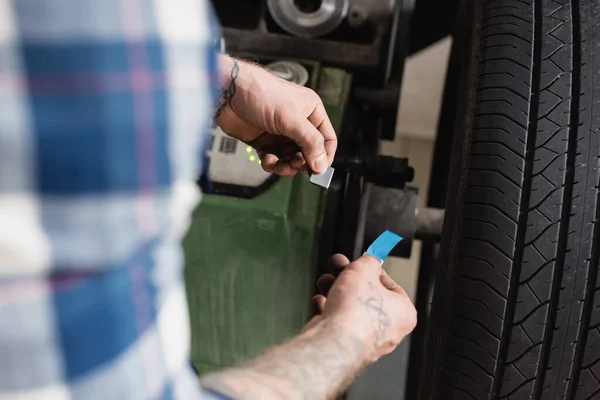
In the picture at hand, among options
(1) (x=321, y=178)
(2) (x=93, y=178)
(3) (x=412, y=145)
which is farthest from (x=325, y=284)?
(3) (x=412, y=145)

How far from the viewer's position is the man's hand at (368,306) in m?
0.55

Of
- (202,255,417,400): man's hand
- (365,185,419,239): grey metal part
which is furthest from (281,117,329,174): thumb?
(365,185,419,239): grey metal part

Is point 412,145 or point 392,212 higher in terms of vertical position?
point 412,145

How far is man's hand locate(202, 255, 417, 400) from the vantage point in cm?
45

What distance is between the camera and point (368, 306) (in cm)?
56

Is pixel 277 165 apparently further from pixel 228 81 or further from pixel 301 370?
pixel 301 370

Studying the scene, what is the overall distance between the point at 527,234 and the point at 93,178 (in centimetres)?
55

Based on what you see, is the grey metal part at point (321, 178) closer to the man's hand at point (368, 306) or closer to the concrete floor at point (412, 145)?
the man's hand at point (368, 306)

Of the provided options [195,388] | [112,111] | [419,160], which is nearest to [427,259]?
[419,160]

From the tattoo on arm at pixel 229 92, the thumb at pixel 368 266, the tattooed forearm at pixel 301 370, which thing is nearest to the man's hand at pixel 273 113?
the tattoo on arm at pixel 229 92

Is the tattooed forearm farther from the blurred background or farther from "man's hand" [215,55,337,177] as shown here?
the blurred background

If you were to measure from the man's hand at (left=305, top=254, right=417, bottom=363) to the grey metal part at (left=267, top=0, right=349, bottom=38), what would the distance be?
0.60 metres

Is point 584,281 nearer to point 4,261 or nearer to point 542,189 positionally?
point 542,189

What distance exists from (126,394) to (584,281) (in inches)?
22.7
